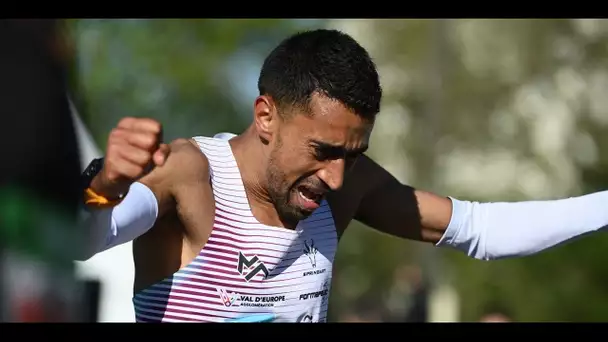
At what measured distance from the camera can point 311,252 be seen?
3.65 m

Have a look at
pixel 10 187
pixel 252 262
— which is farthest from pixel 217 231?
pixel 10 187

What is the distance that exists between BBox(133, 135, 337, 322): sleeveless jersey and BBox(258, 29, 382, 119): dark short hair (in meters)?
0.30

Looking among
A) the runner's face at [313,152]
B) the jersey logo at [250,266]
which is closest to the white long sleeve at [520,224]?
the runner's face at [313,152]

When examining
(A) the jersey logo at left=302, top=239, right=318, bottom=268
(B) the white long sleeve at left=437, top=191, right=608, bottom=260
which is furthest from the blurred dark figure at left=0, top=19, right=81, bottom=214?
(B) the white long sleeve at left=437, top=191, right=608, bottom=260

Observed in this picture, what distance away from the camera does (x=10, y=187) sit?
25.1 feet

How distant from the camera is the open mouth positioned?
11.5ft

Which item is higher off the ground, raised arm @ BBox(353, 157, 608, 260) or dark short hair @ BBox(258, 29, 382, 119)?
dark short hair @ BBox(258, 29, 382, 119)

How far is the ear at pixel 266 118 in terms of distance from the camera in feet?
11.5

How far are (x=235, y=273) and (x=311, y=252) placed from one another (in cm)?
30

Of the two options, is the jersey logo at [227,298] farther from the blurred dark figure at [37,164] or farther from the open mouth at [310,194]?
the blurred dark figure at [37,164]

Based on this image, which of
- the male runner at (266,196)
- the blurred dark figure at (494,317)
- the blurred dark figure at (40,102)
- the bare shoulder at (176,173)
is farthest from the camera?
the blurred dark figure at (494,317)

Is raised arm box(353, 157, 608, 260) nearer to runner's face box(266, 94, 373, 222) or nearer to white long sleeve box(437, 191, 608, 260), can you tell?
white long sleeve box(437, 191, 608, 260)
